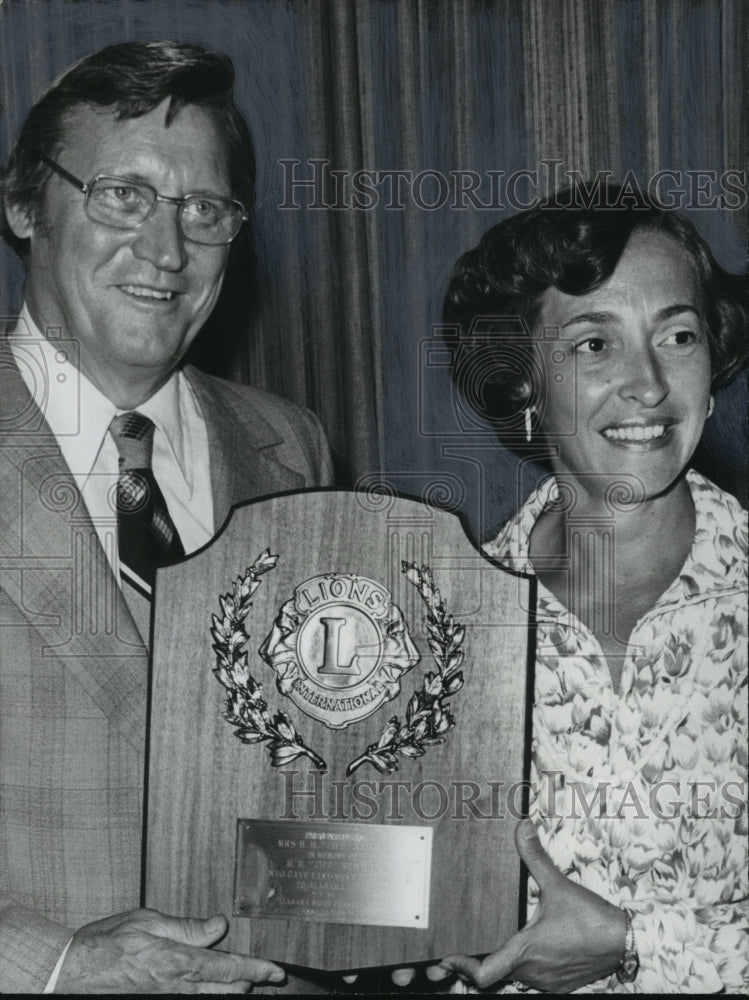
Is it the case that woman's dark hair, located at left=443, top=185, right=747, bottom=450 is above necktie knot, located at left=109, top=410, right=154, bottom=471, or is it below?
above

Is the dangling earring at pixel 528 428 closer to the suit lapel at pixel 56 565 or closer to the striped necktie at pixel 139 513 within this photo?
the striped necktie at pixel 139 513

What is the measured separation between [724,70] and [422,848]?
6.27 feet

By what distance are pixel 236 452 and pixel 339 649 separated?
1.66 ft

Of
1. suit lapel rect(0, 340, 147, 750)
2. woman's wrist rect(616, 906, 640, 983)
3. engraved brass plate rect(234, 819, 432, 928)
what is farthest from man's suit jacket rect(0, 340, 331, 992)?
woman's wrist rect(616, 906, 640, 983)

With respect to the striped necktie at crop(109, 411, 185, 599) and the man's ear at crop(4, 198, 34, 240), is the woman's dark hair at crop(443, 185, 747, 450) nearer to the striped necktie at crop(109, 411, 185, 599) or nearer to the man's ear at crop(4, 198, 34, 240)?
the striped necktie at crop(109, 411, 185, 599)

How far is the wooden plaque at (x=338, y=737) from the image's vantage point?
252 cm

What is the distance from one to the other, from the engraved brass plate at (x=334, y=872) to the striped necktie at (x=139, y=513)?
594mm

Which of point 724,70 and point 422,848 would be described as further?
A: point 724,70

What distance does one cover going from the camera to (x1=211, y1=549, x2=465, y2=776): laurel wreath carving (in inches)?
101

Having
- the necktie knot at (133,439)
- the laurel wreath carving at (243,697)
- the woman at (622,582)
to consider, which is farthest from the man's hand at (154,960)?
the necktie knot at (133,439)

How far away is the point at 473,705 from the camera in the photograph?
2.57 meters

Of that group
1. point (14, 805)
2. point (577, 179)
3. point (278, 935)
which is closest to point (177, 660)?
point (14, 805)

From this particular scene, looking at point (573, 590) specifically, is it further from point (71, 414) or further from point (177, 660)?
point (71, 414)

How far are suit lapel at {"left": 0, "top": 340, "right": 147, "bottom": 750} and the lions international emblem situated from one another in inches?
12.2
